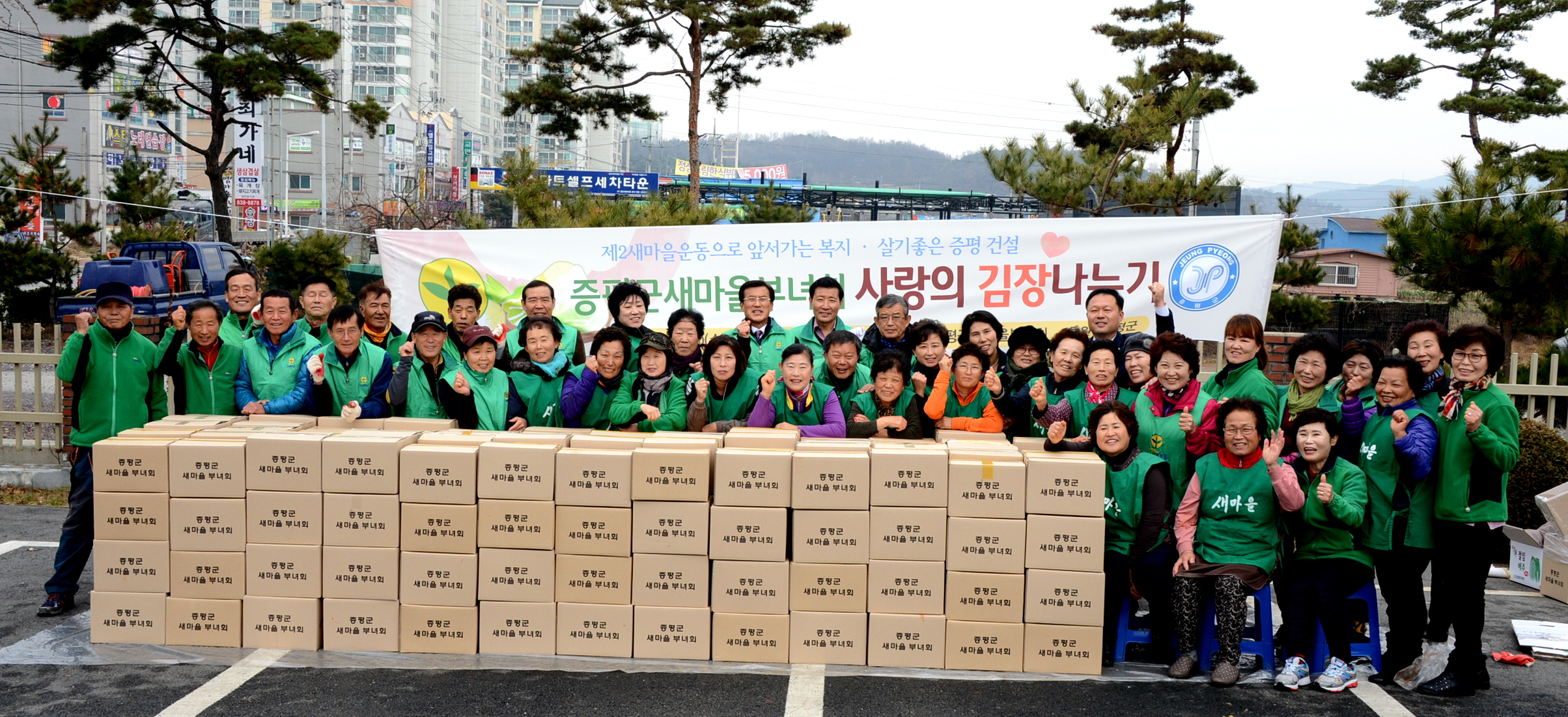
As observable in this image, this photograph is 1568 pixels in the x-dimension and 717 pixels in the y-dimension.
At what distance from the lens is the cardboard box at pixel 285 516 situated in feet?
14.6

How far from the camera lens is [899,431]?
5.09 meters

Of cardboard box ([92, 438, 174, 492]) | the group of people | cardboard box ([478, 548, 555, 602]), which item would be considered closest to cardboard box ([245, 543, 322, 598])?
cardboard box ([92, 438, 174, 492])

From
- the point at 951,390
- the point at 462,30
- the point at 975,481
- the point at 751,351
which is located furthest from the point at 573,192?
the point at 462,30

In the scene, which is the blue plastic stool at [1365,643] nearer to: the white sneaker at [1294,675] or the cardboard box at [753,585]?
the white sneaker at [1294,675]

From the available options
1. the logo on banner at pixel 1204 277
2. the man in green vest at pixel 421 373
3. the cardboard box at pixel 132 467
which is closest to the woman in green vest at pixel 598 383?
the man in green vest at pixel 421 373

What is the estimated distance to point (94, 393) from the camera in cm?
522

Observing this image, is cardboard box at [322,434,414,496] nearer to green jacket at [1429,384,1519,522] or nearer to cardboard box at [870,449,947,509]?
cardboard box at [870,449,947,509]

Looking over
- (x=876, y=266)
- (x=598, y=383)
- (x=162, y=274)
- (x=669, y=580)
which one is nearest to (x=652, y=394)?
(x=598, y=383)

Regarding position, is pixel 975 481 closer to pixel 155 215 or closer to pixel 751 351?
pixel 751 351

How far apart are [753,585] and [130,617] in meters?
2.69

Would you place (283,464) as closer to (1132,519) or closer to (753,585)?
(753,585)

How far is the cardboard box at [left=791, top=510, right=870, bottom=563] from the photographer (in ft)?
14.1

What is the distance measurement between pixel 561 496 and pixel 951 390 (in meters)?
2.03

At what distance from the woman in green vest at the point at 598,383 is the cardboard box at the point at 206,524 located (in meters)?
1.53
